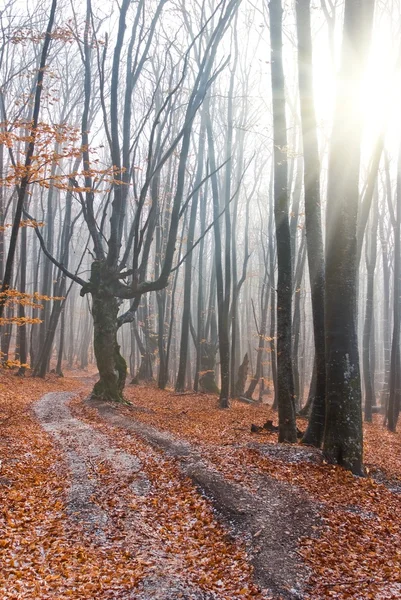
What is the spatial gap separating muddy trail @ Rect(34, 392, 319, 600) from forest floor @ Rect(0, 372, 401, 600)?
17 mm

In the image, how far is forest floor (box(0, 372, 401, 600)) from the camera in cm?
420

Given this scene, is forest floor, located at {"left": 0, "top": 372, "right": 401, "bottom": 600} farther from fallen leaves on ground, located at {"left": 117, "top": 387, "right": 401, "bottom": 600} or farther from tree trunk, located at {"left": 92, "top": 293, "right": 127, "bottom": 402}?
tree trunk, located at {"left": 92, "top": 293, "right": 127, "bottom": 402}

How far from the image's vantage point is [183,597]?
3949 mm

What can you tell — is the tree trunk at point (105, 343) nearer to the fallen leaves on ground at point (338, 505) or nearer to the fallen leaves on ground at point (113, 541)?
the fallen leaves on ground at point (338, 505)

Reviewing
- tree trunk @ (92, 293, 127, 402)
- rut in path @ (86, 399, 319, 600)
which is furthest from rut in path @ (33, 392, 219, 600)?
tree trunk @ (92, 293, 127, 402)

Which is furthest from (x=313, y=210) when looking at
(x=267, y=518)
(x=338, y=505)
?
(x=267, y=518)

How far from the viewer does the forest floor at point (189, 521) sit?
420 cm

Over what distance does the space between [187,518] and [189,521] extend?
7 centimetres

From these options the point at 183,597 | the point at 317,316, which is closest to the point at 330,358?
the point at 317,316

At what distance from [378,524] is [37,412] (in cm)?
909

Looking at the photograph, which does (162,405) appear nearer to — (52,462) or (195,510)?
(52,462)

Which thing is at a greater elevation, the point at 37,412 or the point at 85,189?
the point at 85,189

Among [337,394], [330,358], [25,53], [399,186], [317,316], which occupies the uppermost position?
[25,53]

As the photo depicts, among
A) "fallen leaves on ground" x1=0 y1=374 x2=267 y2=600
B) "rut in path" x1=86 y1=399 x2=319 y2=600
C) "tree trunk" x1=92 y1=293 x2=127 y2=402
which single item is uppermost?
"tree trunk" x1=92 y1=293 x2=127 y2=402
